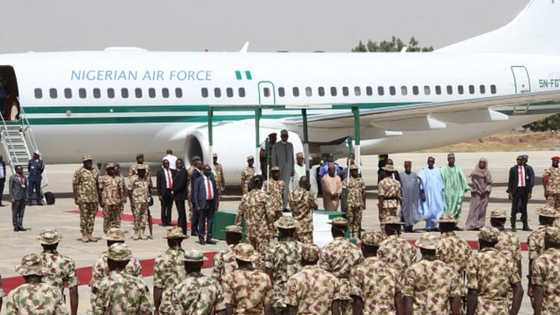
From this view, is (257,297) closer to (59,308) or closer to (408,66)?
(59,308)

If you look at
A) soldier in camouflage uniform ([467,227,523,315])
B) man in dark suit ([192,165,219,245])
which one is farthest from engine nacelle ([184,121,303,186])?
soldier in camouflage uniform ([467,227,523,315])

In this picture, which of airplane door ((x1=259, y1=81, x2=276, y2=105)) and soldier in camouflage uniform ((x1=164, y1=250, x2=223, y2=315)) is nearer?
soldier in camouflage uniform ((x1=164, y1=250, x2=223, y2=315))

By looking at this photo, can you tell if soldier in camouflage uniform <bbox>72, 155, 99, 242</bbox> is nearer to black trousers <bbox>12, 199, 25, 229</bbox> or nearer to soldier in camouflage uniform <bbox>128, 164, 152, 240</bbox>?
soldier in camouflage uniform <bbox>128, 164, 152, 240</bbox>

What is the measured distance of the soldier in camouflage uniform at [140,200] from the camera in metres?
22.5

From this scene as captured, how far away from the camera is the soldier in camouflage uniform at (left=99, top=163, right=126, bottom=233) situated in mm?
22344

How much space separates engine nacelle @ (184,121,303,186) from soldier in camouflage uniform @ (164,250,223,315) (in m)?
19.3

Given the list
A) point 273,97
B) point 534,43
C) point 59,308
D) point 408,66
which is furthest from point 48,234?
point 534,43

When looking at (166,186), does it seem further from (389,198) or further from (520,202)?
(520,202)

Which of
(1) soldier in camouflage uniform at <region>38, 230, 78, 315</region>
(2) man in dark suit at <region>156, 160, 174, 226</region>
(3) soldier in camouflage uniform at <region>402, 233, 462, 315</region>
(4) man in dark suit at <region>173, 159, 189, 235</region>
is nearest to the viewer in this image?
(3) soldier in camouflage uniform at <region>402, 233, 462, 315</region>

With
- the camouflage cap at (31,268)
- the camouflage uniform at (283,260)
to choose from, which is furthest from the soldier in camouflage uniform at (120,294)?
the camouflage uniform at (283,260)

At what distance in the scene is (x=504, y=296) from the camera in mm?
11906

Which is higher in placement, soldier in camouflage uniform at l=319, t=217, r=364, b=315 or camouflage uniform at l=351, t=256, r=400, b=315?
soldier in camouflage uniform at l=319, t=217, r=364, b=315

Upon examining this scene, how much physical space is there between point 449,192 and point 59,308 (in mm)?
15718

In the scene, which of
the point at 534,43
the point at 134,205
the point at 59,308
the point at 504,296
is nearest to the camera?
the point at 59,308
